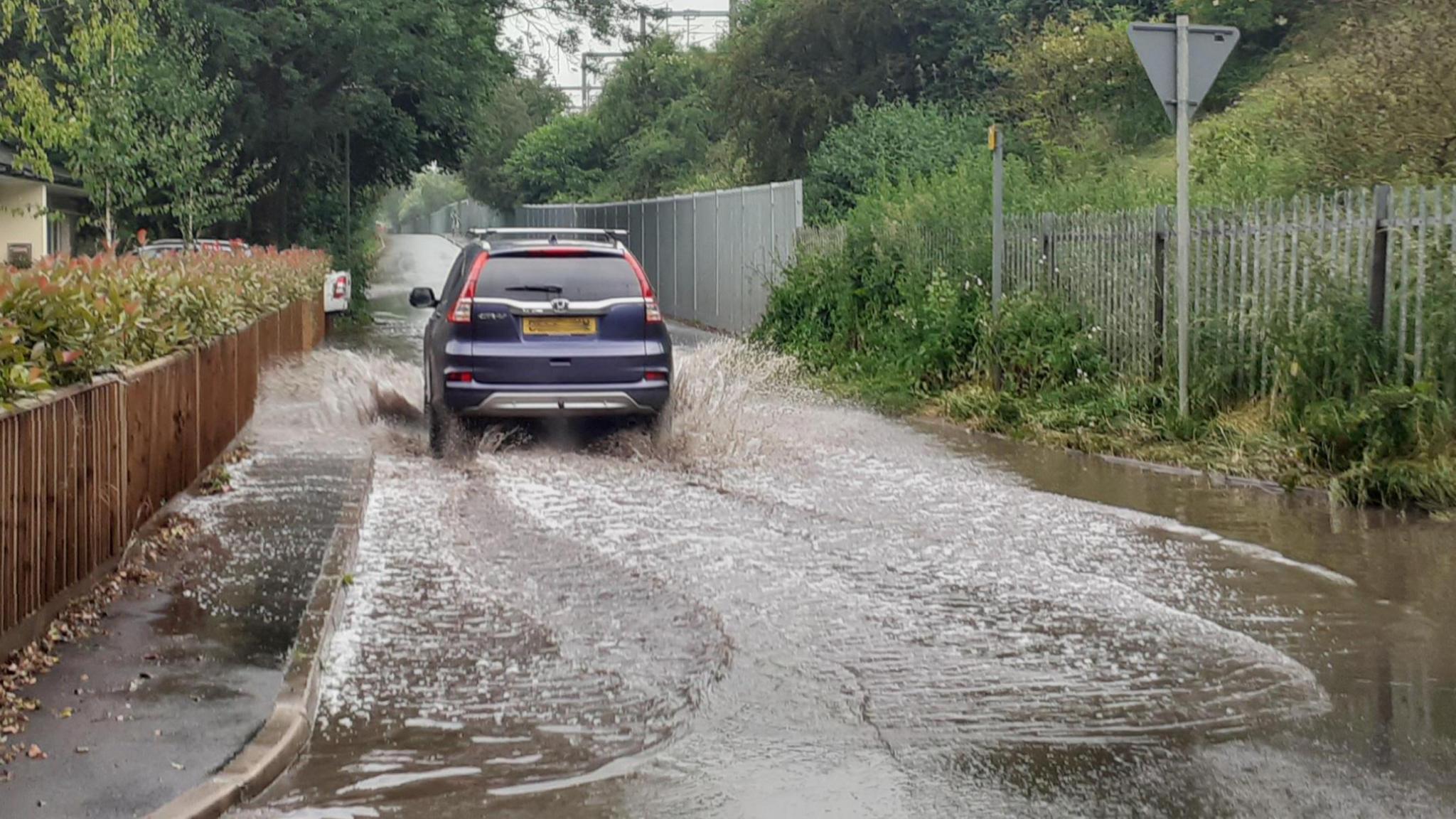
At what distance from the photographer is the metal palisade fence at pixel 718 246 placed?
81.6 ft

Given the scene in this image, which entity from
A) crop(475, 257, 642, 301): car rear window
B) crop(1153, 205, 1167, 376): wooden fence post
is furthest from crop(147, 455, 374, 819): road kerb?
crop(1153, 205, 1167, 376): wooden fence post

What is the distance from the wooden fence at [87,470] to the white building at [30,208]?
75.5 ft

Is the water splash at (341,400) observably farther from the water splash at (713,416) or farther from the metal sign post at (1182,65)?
the metal sign post at (1182,65)

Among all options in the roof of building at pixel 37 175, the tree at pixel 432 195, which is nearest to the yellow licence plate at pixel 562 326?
the roof of building at pixel 37 175

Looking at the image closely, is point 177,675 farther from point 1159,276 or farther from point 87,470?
point 1159,276

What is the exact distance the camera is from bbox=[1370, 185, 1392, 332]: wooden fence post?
11.1m

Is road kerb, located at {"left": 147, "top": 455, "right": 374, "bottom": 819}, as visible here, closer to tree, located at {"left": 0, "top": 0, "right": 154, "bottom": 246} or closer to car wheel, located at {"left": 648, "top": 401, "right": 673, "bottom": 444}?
car wheel, located at {"left": 648, "top": 401, "right": 673, "bottom": 444}

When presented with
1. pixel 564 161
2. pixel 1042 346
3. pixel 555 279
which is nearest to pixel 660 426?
pixel 555 279

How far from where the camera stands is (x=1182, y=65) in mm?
12352

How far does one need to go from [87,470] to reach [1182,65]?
8.37 meters

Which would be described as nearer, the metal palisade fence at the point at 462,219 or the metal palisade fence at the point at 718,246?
the metal palisade fence at the point at 718,246

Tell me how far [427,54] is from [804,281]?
42.2ft

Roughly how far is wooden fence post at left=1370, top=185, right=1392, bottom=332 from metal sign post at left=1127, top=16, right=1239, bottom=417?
1.53m

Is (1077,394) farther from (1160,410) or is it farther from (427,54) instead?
(427,54)
